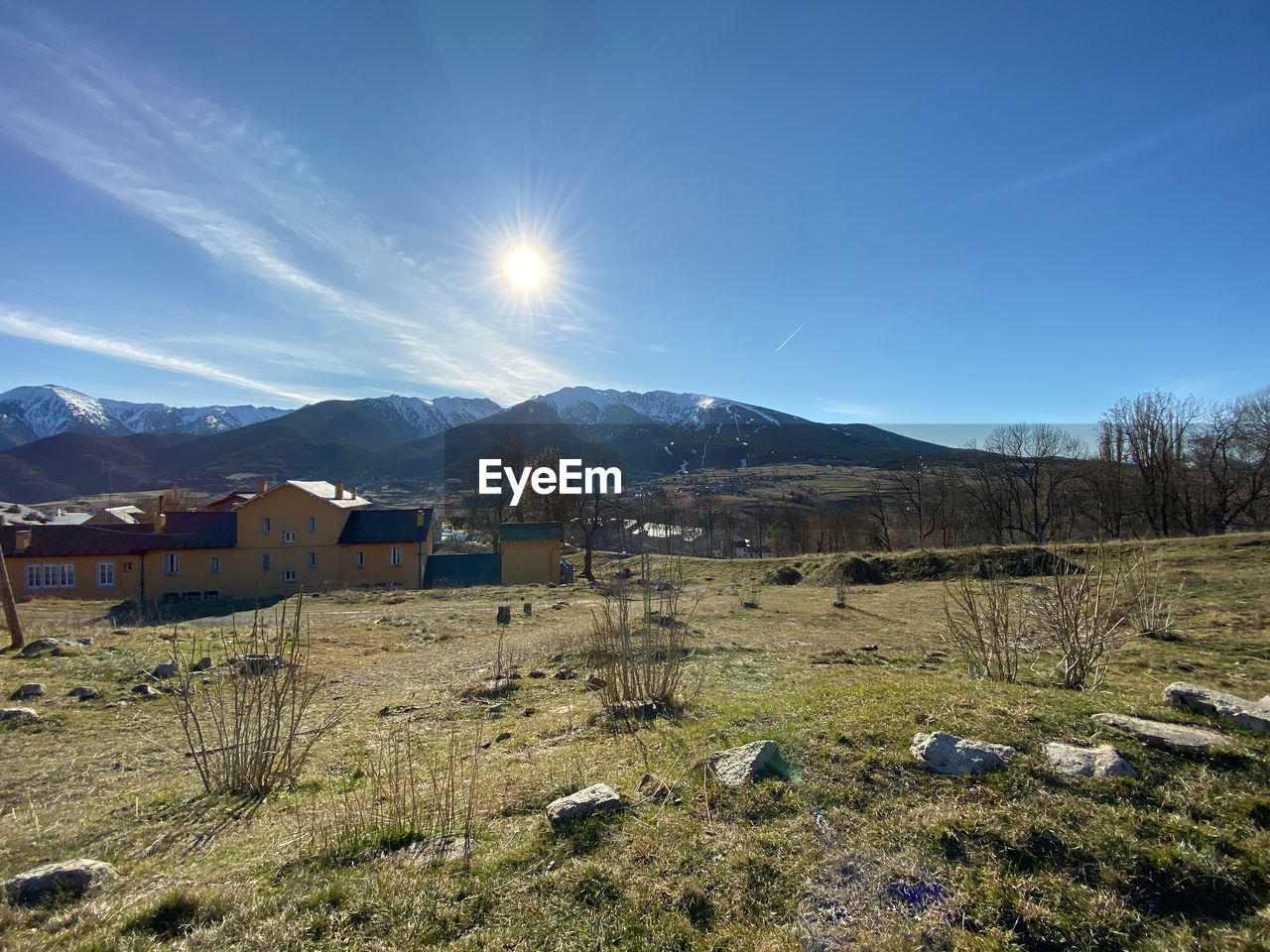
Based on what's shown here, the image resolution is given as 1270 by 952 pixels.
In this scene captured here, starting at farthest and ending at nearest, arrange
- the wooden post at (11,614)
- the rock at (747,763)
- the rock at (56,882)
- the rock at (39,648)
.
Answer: the wooden post at (11,614) → the rock at (39,648) → the rock at (747,763) → the rock at (56,882)

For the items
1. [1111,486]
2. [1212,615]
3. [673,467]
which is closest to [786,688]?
[1212,615]

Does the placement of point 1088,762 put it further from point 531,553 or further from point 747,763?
point 531,553

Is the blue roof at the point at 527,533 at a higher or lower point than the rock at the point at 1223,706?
higher

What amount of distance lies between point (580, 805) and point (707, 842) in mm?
1050

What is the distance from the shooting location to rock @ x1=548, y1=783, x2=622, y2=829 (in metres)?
4.20

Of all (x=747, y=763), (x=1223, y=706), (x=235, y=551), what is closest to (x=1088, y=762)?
(x=1223, y=706)

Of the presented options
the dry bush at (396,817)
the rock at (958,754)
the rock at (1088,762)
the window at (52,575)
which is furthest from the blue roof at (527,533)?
the rock at (1088,762)

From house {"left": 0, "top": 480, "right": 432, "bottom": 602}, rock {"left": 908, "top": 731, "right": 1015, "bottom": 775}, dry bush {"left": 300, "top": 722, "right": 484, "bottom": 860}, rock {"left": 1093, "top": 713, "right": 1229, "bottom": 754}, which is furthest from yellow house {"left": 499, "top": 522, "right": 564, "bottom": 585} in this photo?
rock {"left": 1093, "top": 713, "right": 1229, "bottom": 754}

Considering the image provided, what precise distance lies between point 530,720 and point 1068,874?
20.5 feet

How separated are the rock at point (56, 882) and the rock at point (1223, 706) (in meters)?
8.95

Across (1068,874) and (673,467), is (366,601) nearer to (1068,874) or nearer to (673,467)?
(1068,874)

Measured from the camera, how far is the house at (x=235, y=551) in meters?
→ 33.7

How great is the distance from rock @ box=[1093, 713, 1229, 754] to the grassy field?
122 millimetres

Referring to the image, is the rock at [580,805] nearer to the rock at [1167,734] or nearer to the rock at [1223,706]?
the rock at [1167,734]
